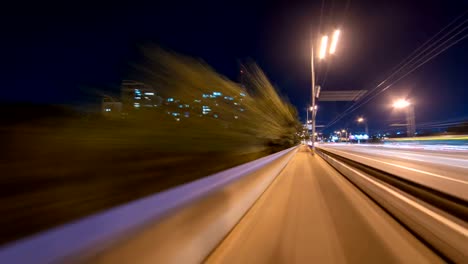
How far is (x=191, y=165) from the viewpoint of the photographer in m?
1.60

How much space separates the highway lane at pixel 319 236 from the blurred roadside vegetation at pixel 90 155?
836 millimetres

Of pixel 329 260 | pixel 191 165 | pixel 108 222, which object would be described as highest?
pixel 191 165

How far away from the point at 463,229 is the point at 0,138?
299 centimetres

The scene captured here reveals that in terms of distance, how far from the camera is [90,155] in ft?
2.94

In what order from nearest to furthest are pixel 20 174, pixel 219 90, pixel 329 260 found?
pixel 20 174 → pixel 329 260 → pixel 219 90

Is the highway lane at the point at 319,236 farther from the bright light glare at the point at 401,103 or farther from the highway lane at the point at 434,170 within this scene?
the bright light glare at the point at 401,103

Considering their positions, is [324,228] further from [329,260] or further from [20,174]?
[20,174]

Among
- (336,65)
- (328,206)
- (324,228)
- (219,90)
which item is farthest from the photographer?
(336,65)

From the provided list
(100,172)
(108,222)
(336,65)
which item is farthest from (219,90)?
(336,65)

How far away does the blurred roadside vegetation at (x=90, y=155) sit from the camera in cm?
74

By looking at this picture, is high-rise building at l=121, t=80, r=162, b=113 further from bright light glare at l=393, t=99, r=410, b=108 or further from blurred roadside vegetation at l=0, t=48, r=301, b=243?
bright light glare at l=393, t=99, r=410, b=108

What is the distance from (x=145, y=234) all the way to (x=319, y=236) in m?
1.68

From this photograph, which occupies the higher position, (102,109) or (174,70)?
(174,70)

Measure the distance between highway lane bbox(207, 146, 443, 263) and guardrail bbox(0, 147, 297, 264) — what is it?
0.33 meters
